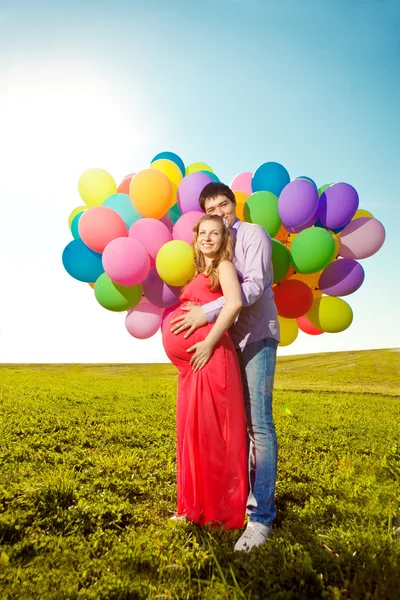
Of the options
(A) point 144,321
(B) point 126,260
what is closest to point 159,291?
(A) point 144,321

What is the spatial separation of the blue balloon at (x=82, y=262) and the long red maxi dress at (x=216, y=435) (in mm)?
1707

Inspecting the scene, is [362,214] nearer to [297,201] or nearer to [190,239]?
[297,201]

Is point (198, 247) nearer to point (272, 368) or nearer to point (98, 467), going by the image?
point (272, 368)

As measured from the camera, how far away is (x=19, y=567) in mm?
2699

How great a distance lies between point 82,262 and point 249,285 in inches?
85.5

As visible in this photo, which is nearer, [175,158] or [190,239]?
[190,239]

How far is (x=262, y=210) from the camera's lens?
13.5 feet

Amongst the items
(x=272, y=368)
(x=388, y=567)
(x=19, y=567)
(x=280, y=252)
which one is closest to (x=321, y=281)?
(x=280, y=252)

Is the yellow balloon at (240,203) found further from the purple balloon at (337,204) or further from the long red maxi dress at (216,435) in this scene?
the long red maxi dress at (216,435)

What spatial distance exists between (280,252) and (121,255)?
4.66ft

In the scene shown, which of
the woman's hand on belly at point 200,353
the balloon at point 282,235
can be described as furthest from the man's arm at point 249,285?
the balloon at point 282,235

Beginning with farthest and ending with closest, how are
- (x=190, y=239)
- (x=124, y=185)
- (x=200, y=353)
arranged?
(x=124, y=185) → (x=190, y=239) → (x=200, y=353)

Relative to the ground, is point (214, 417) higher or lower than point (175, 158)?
lower

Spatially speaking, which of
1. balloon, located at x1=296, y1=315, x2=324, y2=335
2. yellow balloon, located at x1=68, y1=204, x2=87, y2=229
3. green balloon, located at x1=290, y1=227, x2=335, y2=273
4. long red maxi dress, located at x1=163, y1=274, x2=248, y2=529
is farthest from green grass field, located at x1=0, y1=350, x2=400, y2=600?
yellow balloon, located at x1=68, y1=204, x2=87, y2=229
